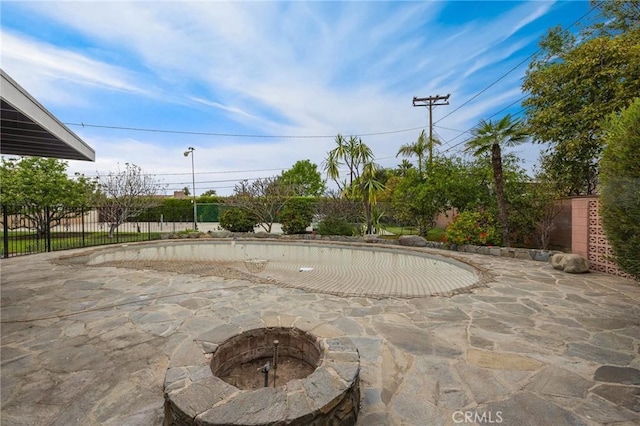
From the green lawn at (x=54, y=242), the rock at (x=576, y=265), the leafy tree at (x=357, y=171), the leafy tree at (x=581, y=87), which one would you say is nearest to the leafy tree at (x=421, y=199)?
the leafy tree at (x=357, y=171)

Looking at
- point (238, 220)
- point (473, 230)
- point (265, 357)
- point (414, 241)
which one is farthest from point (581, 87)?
point (238, 220)

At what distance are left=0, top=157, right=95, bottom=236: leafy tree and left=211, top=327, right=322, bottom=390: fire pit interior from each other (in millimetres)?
13364

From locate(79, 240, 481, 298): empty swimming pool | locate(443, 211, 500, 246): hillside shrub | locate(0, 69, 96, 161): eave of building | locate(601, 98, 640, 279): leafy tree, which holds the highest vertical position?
locate(0, 69, 96, 161): eave of building

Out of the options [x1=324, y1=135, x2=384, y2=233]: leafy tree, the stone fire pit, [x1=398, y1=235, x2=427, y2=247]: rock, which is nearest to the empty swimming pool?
[x1=398, y1=235, x2=427, y2=247]: rock

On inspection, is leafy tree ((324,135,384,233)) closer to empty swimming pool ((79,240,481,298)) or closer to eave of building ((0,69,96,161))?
empty swimming pool ((79,240,481,298))

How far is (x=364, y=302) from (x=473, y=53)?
11273mm

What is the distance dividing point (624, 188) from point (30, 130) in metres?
7.03

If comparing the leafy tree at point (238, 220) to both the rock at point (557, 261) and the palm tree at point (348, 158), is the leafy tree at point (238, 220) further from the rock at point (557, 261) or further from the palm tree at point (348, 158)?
the rock at point (557, 261)

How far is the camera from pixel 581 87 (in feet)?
23.9

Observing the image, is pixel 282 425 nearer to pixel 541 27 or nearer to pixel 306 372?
pixel 306 372

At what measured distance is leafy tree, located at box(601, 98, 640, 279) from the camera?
2256 millimetres

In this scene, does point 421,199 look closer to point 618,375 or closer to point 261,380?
point 618,375

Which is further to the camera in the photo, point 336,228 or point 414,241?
point 336,228

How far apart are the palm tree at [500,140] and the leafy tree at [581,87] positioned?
2.30ft
